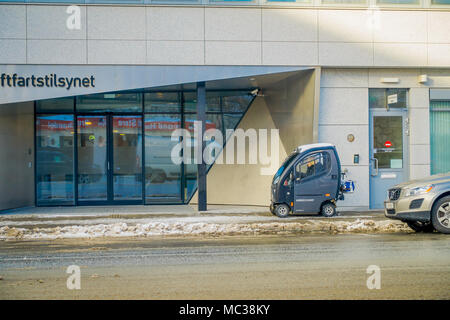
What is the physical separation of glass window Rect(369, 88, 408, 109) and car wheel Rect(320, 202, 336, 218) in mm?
3903

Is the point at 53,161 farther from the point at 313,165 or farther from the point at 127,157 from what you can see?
the point at 313,165

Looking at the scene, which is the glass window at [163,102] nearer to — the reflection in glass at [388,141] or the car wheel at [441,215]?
the reflection in glass at [388,141]

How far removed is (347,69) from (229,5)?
13.4 feet

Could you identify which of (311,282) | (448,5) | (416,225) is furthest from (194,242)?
(448,5)

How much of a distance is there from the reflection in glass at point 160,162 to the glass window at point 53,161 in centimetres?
266

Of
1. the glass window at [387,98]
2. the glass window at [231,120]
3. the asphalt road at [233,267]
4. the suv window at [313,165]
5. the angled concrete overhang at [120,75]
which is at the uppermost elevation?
the angled concrete overhang at [120,75]

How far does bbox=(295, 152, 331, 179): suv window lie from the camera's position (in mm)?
12414

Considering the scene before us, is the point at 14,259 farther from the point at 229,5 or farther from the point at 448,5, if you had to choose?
the point at 448,5

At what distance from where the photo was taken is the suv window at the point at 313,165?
1241 centimetres

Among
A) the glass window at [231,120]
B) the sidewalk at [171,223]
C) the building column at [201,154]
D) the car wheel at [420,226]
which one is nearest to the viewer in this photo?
the car wheel at [420,226]

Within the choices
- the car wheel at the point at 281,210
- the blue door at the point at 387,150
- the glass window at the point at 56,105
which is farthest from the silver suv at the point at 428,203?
the glass window at the point at 56,105

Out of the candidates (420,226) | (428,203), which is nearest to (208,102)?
(420,226)

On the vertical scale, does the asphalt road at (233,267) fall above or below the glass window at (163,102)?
below

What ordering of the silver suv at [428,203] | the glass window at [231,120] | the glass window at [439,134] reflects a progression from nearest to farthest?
the silver suv at [428,203], the glass window at [439,134], the glass window at [231,120]
